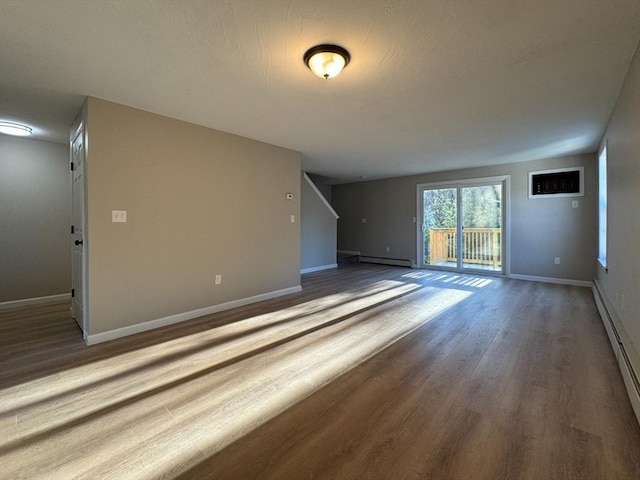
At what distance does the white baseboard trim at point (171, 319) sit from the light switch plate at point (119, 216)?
110cm

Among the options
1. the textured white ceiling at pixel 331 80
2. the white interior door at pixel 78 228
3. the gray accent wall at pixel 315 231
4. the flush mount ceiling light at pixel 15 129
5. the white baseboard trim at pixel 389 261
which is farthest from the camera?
the white baseboard trim at pixel 389 261

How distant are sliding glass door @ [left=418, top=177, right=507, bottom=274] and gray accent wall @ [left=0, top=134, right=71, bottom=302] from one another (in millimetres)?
6896

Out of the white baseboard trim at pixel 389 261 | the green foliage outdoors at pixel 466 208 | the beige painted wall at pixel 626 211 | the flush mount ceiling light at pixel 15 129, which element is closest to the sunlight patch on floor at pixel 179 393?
the beige painted wall at pixel 626 211

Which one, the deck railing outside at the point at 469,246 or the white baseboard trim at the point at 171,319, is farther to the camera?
the deck railing outside at the point at 469,246

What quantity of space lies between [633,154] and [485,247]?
4.19m

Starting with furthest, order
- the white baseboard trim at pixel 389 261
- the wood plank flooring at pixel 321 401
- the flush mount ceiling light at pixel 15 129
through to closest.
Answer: the white baseboard trim at pixel 389 261, the flush mount ceiling light at pixel 15 129, the wood plank flooring at pixel 321 401

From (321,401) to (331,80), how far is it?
8.12 feet

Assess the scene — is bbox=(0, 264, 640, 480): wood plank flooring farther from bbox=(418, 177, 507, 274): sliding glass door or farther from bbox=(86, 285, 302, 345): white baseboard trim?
bbox=(418, 177, 507, 274): sliding glass door

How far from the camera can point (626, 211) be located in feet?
7.91

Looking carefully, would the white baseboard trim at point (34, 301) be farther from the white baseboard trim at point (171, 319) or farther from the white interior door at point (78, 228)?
the white baseboard trim at point (171, 319)

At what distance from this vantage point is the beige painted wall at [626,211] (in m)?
2.07

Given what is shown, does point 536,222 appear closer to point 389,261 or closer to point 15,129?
point 389,261

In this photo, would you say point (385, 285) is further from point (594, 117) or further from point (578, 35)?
point (578, 35)

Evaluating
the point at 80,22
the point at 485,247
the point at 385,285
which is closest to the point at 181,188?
the point at 80,22
